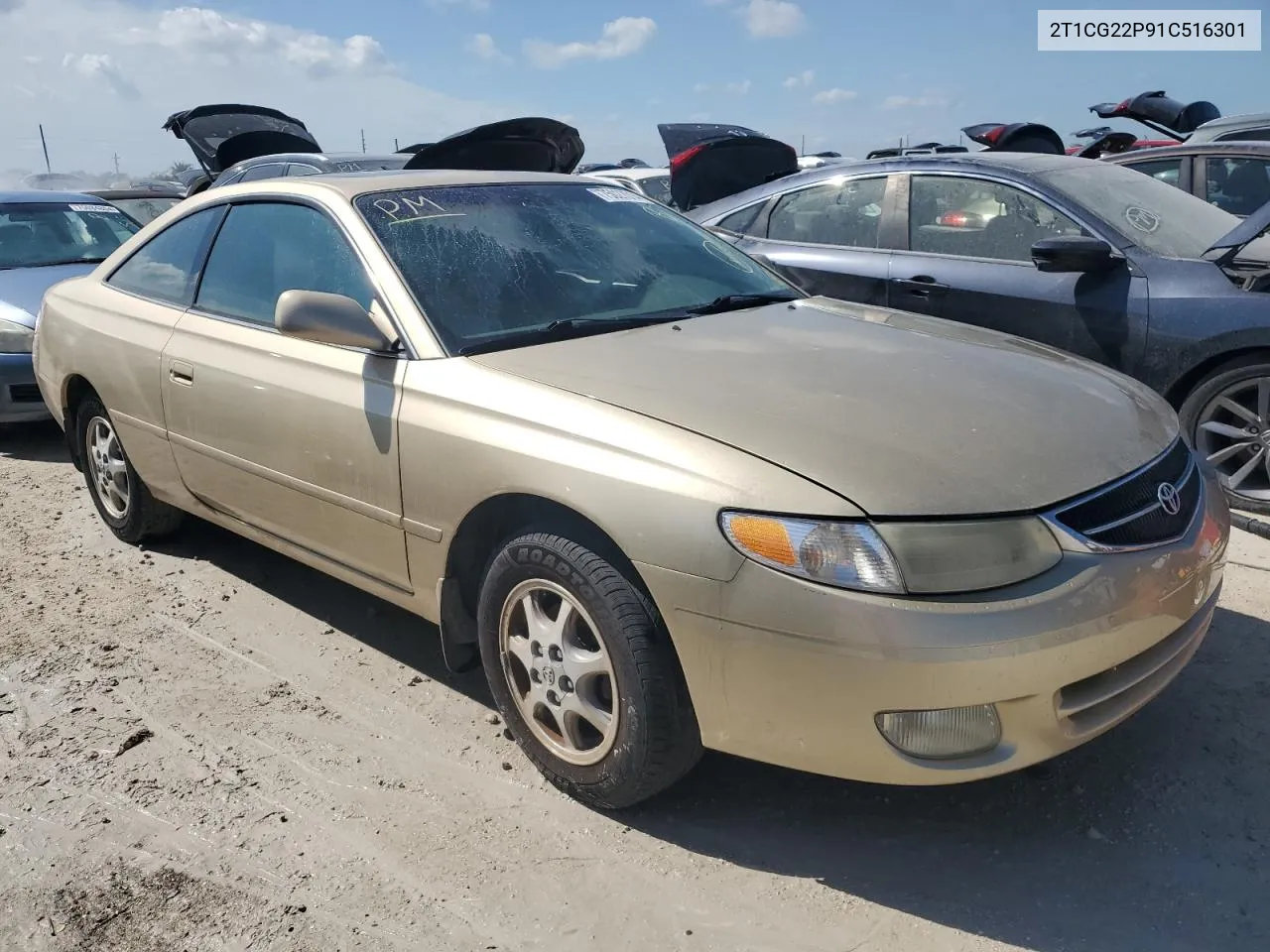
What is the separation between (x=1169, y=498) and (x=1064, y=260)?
7.50 feet

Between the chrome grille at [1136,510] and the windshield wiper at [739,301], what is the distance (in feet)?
4.53

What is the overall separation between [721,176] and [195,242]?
3732 millimetres

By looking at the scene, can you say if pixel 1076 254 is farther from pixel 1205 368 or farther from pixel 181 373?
pixel 181 373

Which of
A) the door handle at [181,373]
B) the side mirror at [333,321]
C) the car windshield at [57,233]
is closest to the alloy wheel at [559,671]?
the side mirror at [333,321]

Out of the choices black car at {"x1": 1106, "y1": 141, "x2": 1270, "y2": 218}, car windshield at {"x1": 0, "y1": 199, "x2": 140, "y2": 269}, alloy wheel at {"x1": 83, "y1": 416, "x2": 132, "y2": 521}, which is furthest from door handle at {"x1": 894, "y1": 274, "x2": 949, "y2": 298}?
car windshield at {"x1": 0, "y1": 199, "x2": 140, "y2": 269}

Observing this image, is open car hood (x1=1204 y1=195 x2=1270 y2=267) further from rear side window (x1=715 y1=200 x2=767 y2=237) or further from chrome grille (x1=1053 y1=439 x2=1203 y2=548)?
rear side window (x1=715 y1=200 x2=767 y2=237)

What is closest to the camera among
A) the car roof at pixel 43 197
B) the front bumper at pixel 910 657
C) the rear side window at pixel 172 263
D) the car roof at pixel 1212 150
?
the front bumper at pixel 910 657

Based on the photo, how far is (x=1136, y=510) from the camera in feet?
7.80

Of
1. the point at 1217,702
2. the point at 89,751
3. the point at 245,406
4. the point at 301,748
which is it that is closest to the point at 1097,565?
the point at 1217,702

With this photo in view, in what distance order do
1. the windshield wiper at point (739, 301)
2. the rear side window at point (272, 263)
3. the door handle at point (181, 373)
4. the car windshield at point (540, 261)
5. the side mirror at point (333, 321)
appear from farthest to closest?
the door handle at point (181, 373) < the windshield wiper at point (739, 301) < the rear side window at point (272, 263) < the car windshield at point (540, 261) < the side mirror at point (333, 321)

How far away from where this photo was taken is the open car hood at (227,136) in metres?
10.2

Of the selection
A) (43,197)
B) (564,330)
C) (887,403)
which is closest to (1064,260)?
(887,403)

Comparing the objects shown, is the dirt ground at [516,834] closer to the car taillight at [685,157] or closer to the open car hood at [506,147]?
the open car hood at [506,147]

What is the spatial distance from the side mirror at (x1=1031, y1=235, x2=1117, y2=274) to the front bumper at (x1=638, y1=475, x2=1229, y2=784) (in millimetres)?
2384
